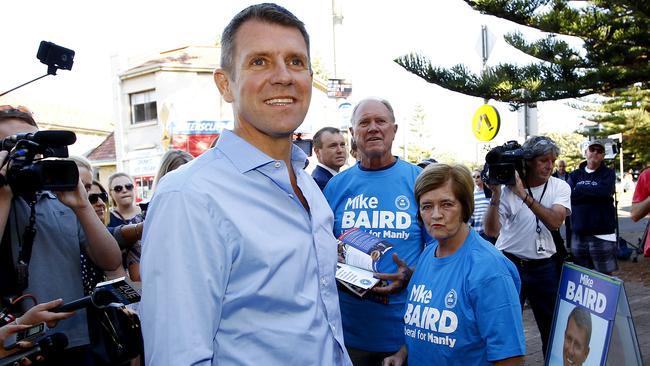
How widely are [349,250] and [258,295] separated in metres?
1.61

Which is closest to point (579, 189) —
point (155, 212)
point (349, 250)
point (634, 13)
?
point (634, 13)

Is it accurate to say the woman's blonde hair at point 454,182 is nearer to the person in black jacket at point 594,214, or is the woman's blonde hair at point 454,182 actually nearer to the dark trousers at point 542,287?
the dark trousers at point 542,287

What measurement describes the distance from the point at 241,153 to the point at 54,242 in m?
1.57

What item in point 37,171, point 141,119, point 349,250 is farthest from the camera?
point 141,119

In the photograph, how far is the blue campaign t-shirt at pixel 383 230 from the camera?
3291 millimetres

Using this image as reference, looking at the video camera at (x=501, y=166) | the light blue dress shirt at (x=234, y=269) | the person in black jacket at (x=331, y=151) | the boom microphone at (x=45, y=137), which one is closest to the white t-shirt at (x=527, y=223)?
the video camera at (x=501, y=166)

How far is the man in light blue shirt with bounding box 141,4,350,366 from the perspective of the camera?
4.60 feet

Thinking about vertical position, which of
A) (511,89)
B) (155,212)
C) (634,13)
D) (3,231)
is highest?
(634,13)

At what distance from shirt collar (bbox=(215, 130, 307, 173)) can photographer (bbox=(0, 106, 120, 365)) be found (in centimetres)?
128

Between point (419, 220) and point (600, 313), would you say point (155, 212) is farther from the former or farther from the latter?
point (600, 313)

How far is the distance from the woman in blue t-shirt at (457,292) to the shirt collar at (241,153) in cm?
128

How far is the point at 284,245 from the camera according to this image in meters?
1.58

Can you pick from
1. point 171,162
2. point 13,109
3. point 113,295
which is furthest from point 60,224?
point 171,162

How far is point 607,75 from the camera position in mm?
6352
